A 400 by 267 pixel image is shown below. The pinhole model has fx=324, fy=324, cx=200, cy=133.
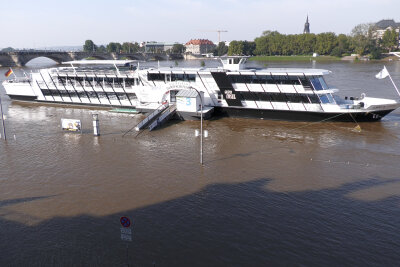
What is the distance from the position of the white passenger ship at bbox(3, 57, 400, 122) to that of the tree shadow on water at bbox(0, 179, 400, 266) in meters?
15.9

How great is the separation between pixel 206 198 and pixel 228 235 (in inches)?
143

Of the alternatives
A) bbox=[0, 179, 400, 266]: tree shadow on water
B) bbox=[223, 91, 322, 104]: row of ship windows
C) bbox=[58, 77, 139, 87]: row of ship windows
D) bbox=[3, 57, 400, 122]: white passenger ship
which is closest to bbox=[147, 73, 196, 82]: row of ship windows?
bbox=[3, 57, 400, 122]: white passenger ship

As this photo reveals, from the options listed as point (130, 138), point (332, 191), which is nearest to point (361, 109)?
point (332, 191)

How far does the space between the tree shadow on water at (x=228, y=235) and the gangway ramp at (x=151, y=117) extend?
15.1 metres

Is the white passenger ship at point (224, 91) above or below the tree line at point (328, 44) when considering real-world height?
below

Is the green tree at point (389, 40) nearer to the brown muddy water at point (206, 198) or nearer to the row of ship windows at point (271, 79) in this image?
the brown muddy water at point (206, 198)

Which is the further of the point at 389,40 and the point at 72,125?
the point at 389,40

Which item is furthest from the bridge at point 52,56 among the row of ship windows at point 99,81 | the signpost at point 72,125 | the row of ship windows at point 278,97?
the signpost at point 72,125

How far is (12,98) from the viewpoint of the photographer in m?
48.1

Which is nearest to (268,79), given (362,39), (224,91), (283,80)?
(283,80)

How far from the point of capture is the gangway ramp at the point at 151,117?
3095 centimetres

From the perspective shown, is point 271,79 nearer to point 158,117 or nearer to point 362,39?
point 158,117

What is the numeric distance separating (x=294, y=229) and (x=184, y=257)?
5094mm

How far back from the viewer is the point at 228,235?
14.0 meters
